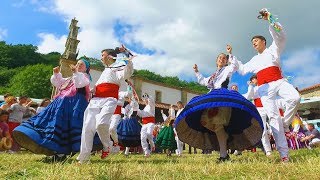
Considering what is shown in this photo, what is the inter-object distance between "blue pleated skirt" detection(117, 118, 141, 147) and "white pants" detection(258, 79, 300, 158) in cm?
600

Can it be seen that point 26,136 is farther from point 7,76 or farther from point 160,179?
point 7,76

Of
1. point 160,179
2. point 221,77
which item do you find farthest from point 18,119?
point 160,179

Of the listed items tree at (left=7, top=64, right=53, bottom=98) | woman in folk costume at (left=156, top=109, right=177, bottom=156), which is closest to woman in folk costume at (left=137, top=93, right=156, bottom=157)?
woman in folk costume at (left=156, top=109, right=177, bottom=156)

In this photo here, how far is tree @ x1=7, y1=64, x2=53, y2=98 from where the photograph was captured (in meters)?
43.7

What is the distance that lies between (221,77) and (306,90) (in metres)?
31.3

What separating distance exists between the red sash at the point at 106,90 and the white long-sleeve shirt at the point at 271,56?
2143mm

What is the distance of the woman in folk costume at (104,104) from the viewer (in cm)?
503

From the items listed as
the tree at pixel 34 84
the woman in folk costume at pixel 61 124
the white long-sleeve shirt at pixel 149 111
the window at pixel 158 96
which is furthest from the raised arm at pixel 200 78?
the tree at pixel 34 84

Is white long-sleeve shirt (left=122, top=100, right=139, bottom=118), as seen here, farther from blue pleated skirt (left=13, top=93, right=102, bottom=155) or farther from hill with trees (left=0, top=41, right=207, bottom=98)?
hill with trees (left=0, top=41, right=207, bottom=98)

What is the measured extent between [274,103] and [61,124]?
3.18 meters

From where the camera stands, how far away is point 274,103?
4.85 metres

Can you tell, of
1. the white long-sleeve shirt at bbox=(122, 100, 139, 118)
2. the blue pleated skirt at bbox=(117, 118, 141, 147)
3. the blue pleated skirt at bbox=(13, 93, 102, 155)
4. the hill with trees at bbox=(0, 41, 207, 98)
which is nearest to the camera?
the blue pleated skirt at bbox=(13, 93, 102, 155)

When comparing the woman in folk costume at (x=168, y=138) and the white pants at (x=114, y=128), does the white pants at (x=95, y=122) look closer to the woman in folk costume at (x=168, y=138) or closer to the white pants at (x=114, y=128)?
the white pants at (x=114, y=128)

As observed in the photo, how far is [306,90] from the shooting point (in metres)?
33.8
